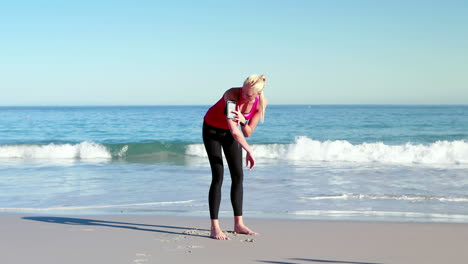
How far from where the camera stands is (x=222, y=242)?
4.78 metres

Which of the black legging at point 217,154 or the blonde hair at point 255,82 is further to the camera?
the black legging at point 217,154

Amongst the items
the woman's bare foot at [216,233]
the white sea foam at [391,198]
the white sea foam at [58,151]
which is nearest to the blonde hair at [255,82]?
the woman's bare foot at [216,233]

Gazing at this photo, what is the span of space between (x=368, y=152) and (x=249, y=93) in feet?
39.9

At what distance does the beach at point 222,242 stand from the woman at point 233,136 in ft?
0.90

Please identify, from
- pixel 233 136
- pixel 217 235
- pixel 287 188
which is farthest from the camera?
pixel 287 188

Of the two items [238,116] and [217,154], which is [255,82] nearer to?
[238,116]

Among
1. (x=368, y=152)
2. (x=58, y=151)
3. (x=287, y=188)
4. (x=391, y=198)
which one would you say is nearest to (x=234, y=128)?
(x=391, y=198)

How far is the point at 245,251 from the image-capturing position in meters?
4.45

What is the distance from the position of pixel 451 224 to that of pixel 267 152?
40.0ft

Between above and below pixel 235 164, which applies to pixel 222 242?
below

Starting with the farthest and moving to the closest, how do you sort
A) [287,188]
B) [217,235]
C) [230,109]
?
1. [287,188]
2. [217,235]
3. [230,109]

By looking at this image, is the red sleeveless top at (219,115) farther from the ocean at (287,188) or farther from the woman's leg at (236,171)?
the ocean at (287,188)

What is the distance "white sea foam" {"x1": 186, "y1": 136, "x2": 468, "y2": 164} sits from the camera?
14.5 m

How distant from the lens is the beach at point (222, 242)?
4.22 meters
